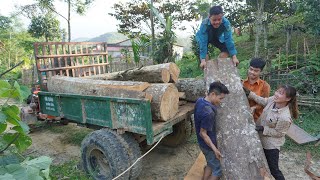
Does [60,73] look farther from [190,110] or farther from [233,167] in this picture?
[233,167]

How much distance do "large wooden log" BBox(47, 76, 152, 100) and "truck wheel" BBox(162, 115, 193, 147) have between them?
1.57 m

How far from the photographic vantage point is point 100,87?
3.89 meters

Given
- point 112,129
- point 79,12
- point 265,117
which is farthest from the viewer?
point 79,12

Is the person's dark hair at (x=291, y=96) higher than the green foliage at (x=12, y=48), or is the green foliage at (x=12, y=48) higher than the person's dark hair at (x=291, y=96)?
the green foliage at (x=12, y=48)

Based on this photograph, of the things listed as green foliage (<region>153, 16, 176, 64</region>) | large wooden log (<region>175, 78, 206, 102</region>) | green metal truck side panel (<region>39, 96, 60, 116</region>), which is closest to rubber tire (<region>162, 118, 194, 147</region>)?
large wooden log (<region>175, 78, 206, 102</region>)

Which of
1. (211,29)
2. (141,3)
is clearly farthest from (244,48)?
(211,29)

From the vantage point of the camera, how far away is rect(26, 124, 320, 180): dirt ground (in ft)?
13.4

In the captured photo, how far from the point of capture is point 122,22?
18.7m

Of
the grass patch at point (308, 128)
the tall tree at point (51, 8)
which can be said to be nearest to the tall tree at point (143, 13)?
the tall tree at point (51, 8)

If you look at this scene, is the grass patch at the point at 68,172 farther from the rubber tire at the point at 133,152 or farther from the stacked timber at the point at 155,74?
the stacked timber at the point at 155,74

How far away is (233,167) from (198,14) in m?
17.3

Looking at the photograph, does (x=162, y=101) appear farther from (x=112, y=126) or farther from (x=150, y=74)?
(x=150, y=74)

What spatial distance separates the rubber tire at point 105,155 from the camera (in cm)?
329

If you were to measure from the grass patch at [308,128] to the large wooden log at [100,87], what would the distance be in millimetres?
3296
